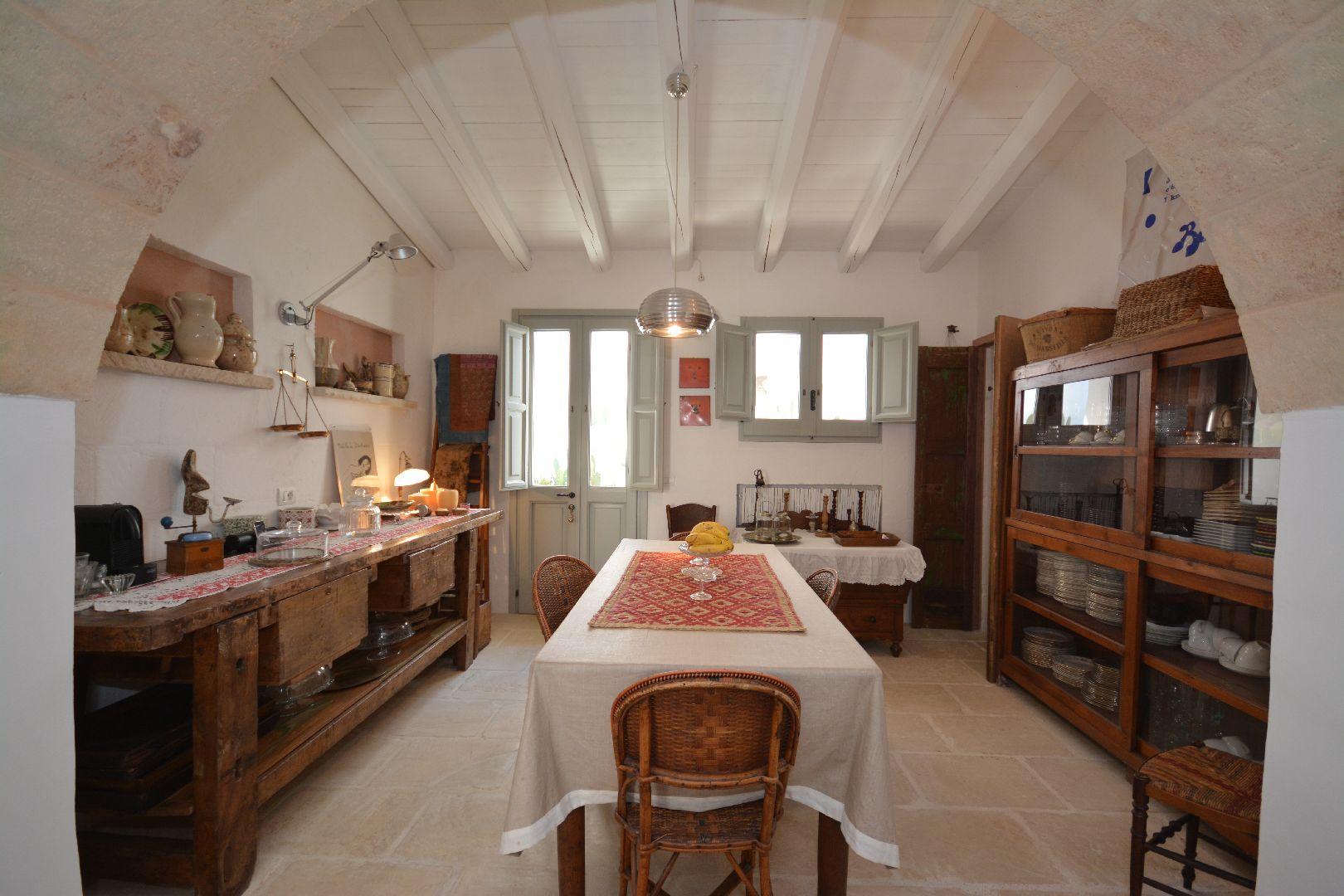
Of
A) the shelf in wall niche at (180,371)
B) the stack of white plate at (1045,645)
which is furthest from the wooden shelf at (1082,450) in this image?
the shelf in wall niche at (180,371)

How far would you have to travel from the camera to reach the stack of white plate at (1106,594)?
2717 mm

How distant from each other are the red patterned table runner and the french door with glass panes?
2021mm

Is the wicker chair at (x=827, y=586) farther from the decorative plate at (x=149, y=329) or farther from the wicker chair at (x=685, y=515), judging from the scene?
the decorative plate at (x=149, y=329)

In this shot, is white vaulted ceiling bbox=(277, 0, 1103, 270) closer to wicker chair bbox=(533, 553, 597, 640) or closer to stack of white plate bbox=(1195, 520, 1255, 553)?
stack of white plate bbox=(1195, 520, 1255, 553)

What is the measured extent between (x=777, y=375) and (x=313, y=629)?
3824mm

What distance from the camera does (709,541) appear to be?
2672 millimetres

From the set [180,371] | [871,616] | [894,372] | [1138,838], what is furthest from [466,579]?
[894,372]

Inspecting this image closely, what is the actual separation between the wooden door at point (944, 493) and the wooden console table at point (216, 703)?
4285 millimetres

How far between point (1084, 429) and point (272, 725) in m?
4.15

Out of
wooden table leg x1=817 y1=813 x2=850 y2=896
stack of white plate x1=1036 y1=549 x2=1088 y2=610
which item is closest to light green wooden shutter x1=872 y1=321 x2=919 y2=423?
stack of white plate x1=1036 y1=549 x2=1088 y2=610

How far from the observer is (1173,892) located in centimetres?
174

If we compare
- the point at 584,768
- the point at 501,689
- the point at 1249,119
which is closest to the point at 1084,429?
the point at 1249,119

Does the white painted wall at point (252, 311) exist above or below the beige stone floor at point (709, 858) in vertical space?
above

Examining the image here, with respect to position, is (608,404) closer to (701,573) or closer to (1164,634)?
(701,573)
